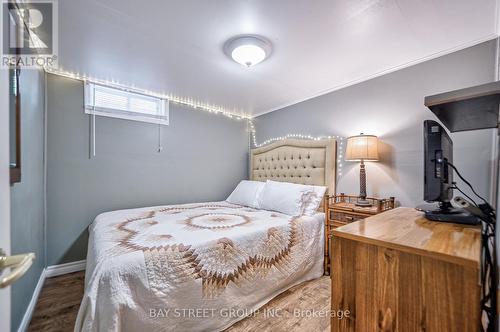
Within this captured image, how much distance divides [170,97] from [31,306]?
102 inches

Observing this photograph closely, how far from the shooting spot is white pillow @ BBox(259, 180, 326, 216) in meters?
2.40

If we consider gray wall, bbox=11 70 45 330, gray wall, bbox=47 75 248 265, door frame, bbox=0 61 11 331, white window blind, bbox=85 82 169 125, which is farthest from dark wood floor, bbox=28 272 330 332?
white window blind, bbox=85 82 169 125

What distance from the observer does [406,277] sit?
0.79 m

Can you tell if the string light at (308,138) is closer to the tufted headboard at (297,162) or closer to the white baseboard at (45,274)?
the tufted headboard at (297,162)

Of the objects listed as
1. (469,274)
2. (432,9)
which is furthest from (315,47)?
(469,274)

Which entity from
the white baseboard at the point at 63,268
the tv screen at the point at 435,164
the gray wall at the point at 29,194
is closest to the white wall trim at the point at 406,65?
the tv screen at the point at 435,164

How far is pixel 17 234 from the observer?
4.47 feet

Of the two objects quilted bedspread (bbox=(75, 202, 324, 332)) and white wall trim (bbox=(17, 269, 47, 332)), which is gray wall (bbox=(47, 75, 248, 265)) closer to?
white wall trim (bbox=(17, 269, 47, 332))

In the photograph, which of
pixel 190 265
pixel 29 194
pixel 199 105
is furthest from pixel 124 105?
pixel 190 265

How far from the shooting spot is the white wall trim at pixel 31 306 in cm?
148

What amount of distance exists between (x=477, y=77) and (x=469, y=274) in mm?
1907

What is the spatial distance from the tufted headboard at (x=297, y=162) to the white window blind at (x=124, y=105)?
1.64 meters

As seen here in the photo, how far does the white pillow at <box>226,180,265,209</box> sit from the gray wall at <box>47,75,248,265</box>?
1.54ft

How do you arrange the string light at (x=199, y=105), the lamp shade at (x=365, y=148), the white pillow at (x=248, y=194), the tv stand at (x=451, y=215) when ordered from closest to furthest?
the tv stand at (x=451, y=215) < the lamp shade at (x=365, y=148) < the string light at (x=199, y=105) < the white pillow at (x=248, y=194)
